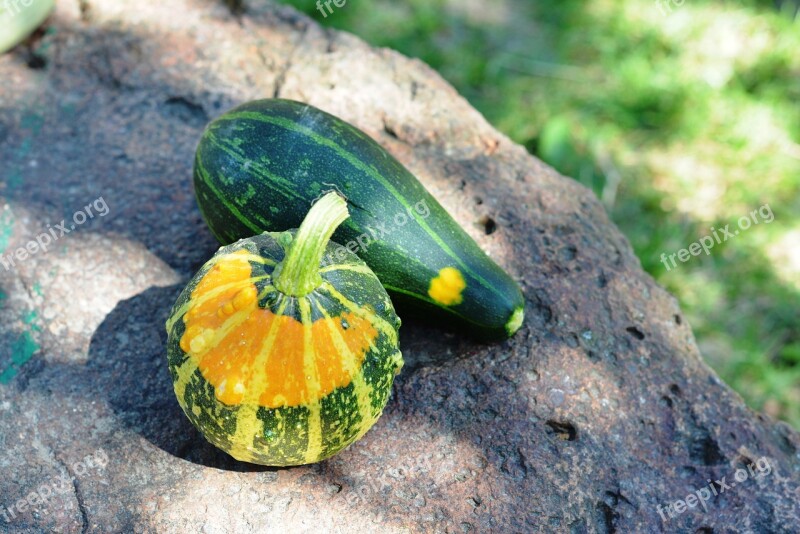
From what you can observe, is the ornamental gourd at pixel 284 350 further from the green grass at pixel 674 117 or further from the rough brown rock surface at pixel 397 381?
the green grass at pixel 674 117

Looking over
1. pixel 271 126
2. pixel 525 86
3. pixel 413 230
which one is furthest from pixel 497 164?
pixel 525 86

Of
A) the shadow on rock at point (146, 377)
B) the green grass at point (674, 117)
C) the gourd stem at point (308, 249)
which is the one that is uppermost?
the gourd stem at point (308, 249)

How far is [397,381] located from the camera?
106 inches

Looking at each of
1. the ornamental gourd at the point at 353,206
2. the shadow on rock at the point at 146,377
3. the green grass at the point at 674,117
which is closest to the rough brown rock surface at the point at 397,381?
the shadow on rock at the point at 146,377

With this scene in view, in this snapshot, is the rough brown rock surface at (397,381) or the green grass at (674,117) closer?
the rough brown rock surface at (397,381)

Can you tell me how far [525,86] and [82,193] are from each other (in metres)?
3.50

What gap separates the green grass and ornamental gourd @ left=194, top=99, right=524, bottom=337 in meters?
2.16

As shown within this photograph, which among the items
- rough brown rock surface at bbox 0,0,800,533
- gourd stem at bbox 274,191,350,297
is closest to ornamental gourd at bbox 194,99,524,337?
rough brown rock surface at bbox 0,0,800,533

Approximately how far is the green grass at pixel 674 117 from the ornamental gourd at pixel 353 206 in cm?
216

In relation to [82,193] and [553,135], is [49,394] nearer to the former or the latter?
[82,193]

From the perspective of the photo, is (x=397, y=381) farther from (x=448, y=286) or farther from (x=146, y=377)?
(x=146, y=377)

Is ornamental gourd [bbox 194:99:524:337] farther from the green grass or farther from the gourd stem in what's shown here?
the green grass

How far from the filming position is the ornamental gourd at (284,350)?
2.09 m

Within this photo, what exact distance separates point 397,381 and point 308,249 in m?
0.78
